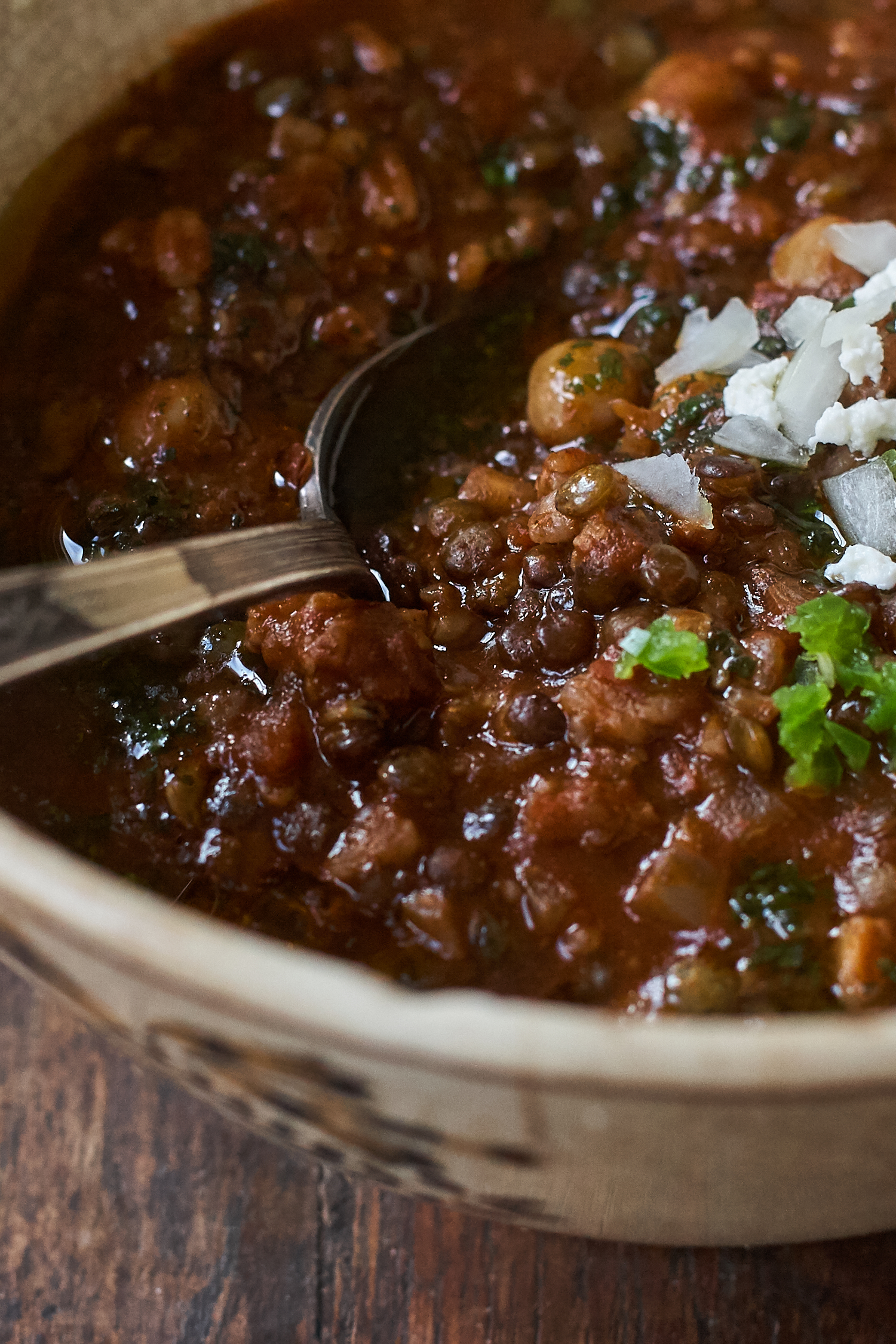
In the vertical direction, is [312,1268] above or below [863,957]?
below

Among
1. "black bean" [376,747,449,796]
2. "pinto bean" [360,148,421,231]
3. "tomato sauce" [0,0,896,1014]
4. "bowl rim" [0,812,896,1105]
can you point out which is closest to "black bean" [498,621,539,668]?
"tomato sauce" [0,0,896,1014]

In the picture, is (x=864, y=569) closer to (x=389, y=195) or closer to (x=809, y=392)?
(x=809, y=392)

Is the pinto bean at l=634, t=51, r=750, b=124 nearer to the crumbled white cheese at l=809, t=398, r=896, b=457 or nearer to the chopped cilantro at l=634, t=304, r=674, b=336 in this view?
the chopped cilantro at l=634, t=304, r=674, b=336

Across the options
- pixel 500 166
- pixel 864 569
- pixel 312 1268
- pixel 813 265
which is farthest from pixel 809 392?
pixel 312 1268

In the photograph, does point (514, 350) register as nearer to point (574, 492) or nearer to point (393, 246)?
point (393, 246)

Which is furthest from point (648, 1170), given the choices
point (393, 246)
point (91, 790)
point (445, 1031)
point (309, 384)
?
point (393, 246)

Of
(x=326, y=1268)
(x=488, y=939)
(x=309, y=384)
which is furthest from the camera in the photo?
(x=309, y=384)
